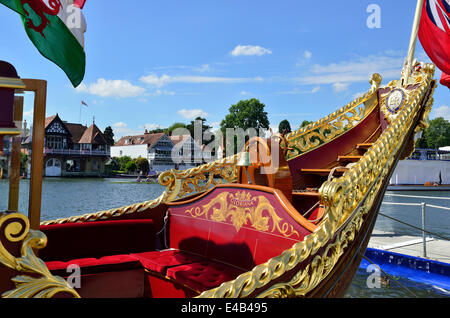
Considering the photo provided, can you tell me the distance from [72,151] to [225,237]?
50.5 m

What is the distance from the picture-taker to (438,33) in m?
6.67

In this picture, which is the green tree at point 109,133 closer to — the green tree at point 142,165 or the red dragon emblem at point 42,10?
the green tree at point 142,165

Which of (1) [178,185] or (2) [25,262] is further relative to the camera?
(1) [178,185]

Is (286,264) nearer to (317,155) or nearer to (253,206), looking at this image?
(253,206)

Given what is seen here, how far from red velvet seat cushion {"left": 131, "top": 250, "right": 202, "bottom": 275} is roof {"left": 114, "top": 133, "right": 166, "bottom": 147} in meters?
49.5

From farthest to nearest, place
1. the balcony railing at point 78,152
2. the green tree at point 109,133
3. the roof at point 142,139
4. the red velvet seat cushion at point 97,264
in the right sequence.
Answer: the green tree at point 109,133 < the roof at point 142,139 < the balcony railing at point 78,152 < the red velvet seat cushion at point 97,264

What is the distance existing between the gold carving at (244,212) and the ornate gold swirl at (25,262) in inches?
67.5

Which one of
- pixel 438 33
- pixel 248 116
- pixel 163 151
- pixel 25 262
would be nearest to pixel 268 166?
pixel 25 262

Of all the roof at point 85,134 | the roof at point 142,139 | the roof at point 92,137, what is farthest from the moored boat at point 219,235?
the roof at point 85,134

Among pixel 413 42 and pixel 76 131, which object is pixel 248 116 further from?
pixel 413 42

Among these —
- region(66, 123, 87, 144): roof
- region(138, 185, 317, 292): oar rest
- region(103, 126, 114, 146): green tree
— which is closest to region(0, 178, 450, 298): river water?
region(138, 185, 317, 292): oar rest

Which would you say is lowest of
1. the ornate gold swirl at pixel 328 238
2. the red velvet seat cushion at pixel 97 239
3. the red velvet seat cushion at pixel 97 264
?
the red velvet seat cushion at pixel 97 264

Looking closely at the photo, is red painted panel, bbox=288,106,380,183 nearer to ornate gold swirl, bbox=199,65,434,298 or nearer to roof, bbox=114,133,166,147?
ornate gold swirl, bbox=199,65,434,298

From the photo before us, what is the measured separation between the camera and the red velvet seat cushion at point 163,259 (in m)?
2.97
